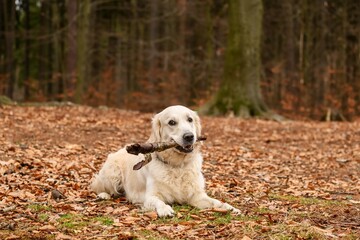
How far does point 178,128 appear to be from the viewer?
20.0 feet

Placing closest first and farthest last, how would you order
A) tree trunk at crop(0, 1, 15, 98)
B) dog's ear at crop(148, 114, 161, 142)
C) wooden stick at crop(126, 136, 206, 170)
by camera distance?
wooden stick at crop(126, 136, 206, 170) → dog's ear at crop(148, 114, 161, 142) → tree trunk at crop(0, 1, 15, 98)

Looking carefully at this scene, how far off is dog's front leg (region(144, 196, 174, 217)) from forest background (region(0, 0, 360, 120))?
72.7 ft

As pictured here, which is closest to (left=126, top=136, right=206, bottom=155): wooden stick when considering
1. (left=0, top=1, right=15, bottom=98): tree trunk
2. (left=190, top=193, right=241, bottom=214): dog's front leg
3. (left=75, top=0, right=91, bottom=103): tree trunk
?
(left=190, top=193, right=241, bottom=214): dog's front leg

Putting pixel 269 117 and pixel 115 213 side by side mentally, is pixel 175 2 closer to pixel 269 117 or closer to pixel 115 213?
pixel 269 117

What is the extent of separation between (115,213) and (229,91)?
12.7 metres

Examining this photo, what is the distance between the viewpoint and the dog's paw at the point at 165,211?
552cm

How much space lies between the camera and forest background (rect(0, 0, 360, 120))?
29.9 m

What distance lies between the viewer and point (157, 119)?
6.34 metres

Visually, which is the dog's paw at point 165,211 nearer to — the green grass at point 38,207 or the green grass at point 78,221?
the green grass at point 78,221

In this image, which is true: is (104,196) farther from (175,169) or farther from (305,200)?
(305,200)

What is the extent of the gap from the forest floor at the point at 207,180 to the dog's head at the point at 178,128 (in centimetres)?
76

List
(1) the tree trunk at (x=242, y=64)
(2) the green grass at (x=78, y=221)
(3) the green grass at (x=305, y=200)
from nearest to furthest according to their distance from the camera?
(2) the green grass at (x=78, y=221), (3) the green grass at (x=305, y=200), (1) the tree trunk at (x=242, y=64)

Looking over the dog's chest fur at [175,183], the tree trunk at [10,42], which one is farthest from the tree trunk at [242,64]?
the tree trunk at [10,42]

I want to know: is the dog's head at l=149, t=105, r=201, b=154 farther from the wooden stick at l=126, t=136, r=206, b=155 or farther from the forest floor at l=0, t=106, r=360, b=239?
the forest floor at l=0, t=106, r=360, b=239
